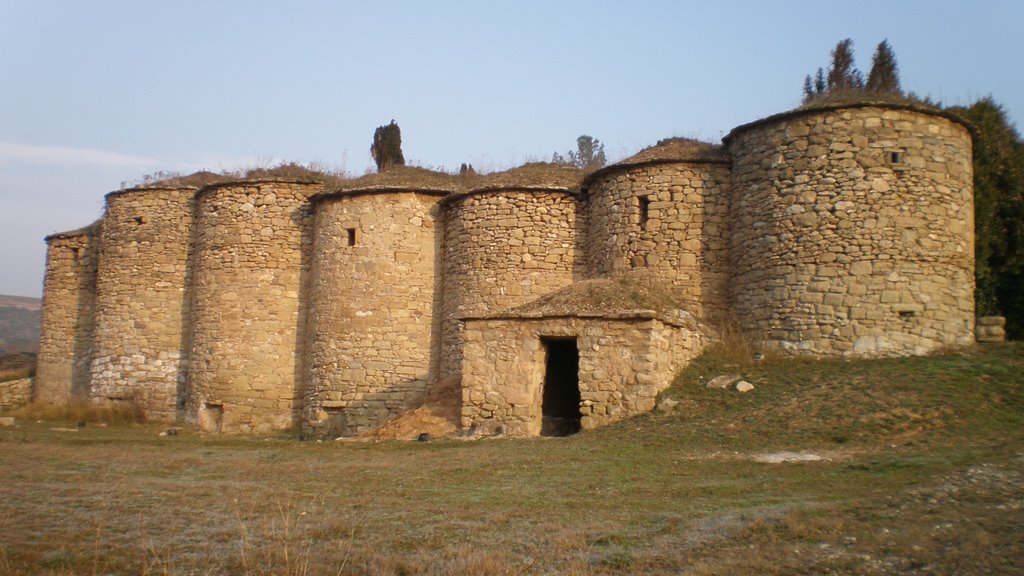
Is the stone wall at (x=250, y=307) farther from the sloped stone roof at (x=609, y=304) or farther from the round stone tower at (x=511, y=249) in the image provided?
the sloped stone roof at (x=609, y=304)

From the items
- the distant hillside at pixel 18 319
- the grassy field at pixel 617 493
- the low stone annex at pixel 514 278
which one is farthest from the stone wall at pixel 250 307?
the distant hillside at pixel 18 319

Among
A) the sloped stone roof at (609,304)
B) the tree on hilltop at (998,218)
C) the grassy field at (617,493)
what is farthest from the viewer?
the tree on hilltop at (998,218)

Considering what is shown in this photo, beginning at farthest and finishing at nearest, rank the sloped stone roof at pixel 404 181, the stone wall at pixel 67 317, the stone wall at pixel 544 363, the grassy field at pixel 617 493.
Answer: the stone wall at pixel 67 317
the sloped stone roof at pixel 404 181
the stone wall at pixel 544 363
the grassy field at pixel 617 493

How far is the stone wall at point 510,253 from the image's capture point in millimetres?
19844

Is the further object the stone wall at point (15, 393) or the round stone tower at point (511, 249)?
the stone wall at point (15, 393)

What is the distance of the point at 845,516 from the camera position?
8.03m

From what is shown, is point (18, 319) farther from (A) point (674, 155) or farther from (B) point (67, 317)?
(A) point (674, 155)

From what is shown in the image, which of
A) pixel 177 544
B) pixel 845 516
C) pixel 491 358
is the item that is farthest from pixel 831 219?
pixel 177 544

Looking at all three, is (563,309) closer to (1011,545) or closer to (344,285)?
(344,285)

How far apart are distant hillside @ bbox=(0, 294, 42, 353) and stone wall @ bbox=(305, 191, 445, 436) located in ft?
237

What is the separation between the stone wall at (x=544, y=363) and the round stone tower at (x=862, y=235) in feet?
8.65

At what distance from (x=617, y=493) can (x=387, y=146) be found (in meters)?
19.3

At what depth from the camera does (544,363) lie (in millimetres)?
16344

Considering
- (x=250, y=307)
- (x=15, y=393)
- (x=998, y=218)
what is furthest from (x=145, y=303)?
(x=998, y=218)
